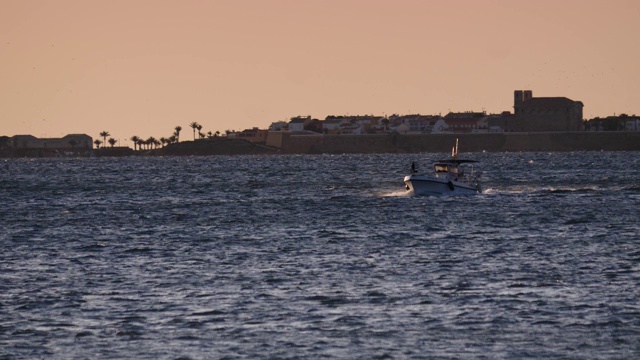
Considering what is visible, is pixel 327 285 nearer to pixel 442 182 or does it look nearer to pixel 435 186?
pixel 442 182

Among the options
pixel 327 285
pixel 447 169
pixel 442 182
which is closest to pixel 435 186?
pixel 442 182

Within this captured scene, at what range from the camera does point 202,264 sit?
4038cm

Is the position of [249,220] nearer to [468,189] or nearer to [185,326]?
[468,189]

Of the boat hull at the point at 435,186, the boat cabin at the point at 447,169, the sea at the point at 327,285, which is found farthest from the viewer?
the boat cabin at the point at 447,169

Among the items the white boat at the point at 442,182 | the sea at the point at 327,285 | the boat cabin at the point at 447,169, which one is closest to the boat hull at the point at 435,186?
the white boat at the point at 442,182

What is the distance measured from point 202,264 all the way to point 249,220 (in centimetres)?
2101

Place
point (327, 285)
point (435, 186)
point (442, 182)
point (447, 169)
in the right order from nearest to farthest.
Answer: point (327, 285) < point (442, 182) < point (435, 186) < point (447, 169)

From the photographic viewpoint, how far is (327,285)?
34.4 metres

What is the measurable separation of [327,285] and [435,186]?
43.8 m

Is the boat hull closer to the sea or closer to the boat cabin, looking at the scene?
the boat cabin

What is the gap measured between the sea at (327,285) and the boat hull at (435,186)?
10872mm

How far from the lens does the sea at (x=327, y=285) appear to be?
2681 cm

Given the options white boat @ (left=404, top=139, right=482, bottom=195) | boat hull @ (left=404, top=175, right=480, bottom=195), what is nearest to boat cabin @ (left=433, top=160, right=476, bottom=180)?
white boat @ (left=404, top=139, right=482, bottom=195)

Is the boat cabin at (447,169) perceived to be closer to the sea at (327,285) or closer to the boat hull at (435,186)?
the boat hull at (435,186)
